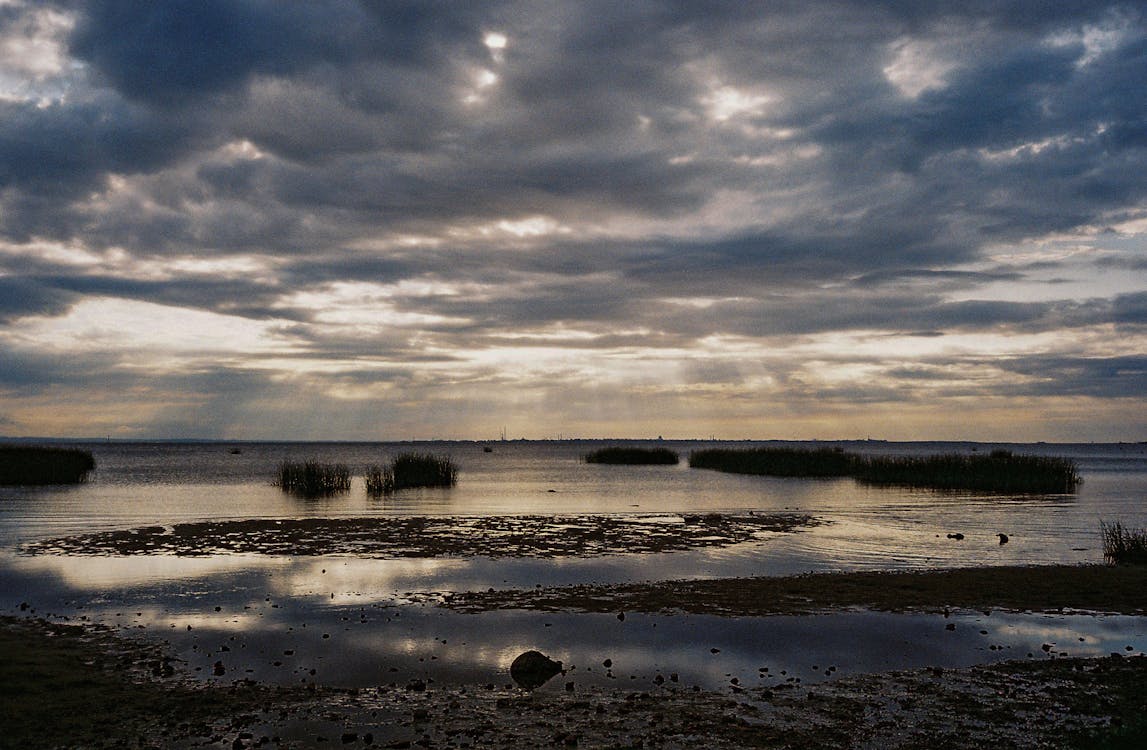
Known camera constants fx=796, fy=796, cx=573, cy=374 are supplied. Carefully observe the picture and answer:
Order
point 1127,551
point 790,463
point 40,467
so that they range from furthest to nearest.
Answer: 1. point 790,463
2. point 40,467
3. point 1127,551

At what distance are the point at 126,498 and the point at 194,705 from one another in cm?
4416

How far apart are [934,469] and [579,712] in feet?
219

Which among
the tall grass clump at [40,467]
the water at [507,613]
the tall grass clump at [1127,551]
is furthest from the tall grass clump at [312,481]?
the tall grass clump at [1127,551]

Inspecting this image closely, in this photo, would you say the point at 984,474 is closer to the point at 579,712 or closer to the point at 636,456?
the point at 636,456

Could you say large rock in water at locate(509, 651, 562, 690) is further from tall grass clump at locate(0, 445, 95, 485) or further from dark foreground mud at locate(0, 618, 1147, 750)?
tall grass clump at locate(0, 445, 95, 485)

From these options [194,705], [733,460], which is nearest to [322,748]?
[194,705]

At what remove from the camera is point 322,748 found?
9320mm

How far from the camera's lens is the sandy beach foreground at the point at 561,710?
31.3 feet

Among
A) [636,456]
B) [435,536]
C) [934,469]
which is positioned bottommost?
[636,456]

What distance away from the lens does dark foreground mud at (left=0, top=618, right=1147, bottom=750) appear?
9516mm

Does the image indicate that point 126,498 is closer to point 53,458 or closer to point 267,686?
point 53,458

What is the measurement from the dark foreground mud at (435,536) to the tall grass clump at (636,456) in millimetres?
72850

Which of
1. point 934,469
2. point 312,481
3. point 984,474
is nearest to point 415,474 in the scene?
point 312,481

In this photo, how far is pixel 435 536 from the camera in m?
30.5
